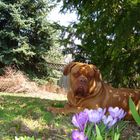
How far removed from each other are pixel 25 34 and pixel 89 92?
1363 centimetres

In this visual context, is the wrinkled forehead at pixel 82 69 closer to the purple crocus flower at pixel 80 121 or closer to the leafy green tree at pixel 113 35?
the leafy green tree at pixel 113 35

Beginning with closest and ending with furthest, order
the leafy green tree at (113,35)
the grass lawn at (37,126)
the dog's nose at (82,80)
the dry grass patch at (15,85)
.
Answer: the grass lawn at (37,126) < the dog's nose at (82,80) < the leafy green tree at (113,35) < the dry grass patch at (15,85)

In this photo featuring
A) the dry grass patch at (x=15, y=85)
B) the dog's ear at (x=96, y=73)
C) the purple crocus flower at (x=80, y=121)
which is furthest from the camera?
the dry grass patch at (x=15, y=85)

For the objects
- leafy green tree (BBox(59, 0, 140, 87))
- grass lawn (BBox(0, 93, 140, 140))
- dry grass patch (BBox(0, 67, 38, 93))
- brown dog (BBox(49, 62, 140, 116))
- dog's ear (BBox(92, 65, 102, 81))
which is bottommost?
dry grass patch (BBox(0, 67, 38, 93))

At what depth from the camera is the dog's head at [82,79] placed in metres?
4.56

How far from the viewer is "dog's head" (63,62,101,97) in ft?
15.0

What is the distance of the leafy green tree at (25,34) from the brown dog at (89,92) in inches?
476

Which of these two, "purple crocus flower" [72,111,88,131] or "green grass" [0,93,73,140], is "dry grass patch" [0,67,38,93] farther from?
"purple crocus flower" [72,111,88,131]

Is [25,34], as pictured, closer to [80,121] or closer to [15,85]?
[15,85]

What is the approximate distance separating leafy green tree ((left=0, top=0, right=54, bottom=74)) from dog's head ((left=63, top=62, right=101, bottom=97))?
12.2 meters

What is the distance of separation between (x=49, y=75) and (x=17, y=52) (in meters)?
2.12

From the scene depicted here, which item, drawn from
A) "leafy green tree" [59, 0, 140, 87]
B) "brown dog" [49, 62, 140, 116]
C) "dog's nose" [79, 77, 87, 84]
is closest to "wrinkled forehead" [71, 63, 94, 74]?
"brown dog" [49, 62, 140, 116]

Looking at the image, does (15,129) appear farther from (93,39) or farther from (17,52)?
(17,52)

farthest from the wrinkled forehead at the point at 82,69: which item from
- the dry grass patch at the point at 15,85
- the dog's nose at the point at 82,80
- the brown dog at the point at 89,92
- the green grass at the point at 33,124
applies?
the dry grass patch at the point at 15,85
